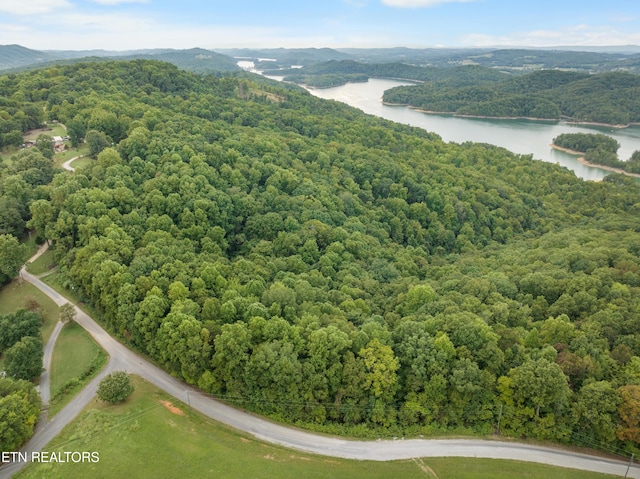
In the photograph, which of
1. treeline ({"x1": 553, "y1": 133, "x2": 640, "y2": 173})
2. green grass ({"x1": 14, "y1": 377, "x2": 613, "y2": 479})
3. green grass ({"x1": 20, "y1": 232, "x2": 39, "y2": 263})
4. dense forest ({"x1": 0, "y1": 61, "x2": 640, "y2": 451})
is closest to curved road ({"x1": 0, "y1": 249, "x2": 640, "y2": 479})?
green grass ({"x1": 14, "y1": 377, "x2": 613, "y2": 479})

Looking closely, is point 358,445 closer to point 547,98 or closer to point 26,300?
point 26,300

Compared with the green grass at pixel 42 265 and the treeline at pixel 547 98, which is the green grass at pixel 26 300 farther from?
the treeline at pixel 547 98

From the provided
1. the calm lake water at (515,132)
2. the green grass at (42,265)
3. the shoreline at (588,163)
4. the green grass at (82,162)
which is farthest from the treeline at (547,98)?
the green grass at (42,265)

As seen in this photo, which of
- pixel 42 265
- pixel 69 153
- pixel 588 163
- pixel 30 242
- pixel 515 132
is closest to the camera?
pixel 42 265

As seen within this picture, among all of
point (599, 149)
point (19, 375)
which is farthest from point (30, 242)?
point (599, 149)

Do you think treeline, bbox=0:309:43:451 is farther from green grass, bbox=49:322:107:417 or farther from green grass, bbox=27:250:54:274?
green grass, bbox=27:250:54:274
